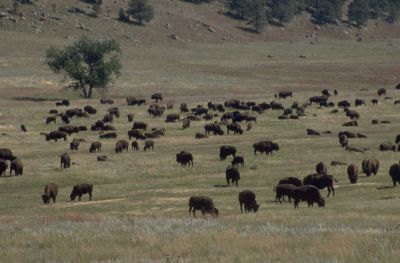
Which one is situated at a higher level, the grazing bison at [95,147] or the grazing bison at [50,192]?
the grazing bison at [95,147]

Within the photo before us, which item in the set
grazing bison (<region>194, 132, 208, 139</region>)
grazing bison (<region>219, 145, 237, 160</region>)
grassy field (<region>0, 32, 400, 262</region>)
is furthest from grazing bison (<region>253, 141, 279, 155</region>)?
grazing bison (<region>194, 132, 208, 139</region>)

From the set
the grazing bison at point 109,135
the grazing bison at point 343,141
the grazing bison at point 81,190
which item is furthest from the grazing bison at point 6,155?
the grazing bison at point 343,141

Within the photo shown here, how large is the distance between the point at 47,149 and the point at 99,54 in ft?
147

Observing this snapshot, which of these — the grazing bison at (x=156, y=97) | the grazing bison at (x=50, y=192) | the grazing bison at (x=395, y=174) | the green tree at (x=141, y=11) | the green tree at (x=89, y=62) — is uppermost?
the green tree at (x=141, y=11)

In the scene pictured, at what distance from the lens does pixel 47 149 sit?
181 feet

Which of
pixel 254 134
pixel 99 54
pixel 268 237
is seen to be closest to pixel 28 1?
pixel 99 54

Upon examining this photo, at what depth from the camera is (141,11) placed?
16825cm

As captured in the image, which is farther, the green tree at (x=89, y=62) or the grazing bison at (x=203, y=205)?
the green tree at (x=89, y=62)

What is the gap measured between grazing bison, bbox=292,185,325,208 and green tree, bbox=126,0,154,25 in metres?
137

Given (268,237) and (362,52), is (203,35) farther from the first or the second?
(268,237)

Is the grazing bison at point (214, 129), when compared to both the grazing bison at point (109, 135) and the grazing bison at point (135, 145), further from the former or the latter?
the grazing bison at point (135, 145)

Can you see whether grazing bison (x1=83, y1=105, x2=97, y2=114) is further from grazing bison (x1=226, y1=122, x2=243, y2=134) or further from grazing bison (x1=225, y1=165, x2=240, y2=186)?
grazing bison (x1=225, y1=165, x2=240, y2=186)

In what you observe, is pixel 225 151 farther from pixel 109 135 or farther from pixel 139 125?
pixel 139 125

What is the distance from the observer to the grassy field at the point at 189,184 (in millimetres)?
18078
